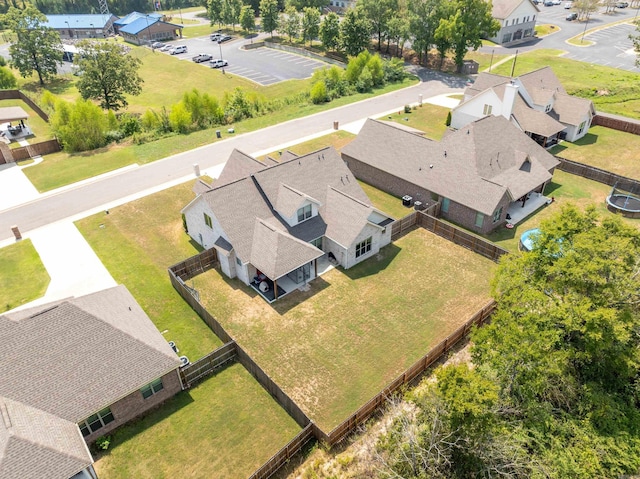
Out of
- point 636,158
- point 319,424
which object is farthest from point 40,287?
point 636,158

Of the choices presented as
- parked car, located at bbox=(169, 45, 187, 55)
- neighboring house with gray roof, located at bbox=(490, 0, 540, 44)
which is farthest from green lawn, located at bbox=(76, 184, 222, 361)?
neighboring house with gray roof, located at bbox=(490, 0, 540, 44)

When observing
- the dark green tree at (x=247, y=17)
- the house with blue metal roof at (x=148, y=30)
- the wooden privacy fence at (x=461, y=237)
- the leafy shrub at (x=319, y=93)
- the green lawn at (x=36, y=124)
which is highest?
the dark green tree at (x=247, y=17)

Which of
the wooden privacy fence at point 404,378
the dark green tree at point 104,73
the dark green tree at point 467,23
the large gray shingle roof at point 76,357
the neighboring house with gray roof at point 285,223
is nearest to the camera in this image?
the large gray shingle roof at point 76,357

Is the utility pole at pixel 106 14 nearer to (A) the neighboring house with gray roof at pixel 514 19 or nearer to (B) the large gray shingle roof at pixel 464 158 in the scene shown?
(A) the neighboring house with gray roof at pixel 514 19

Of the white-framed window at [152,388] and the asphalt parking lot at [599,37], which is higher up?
the asphalt parking lot at [599,37]

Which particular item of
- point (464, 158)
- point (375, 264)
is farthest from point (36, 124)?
point (464, 158)

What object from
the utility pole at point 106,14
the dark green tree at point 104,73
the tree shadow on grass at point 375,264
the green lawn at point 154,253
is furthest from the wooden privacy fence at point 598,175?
the utility pole at point 106,14

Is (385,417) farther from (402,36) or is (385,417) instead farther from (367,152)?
(402,36)
